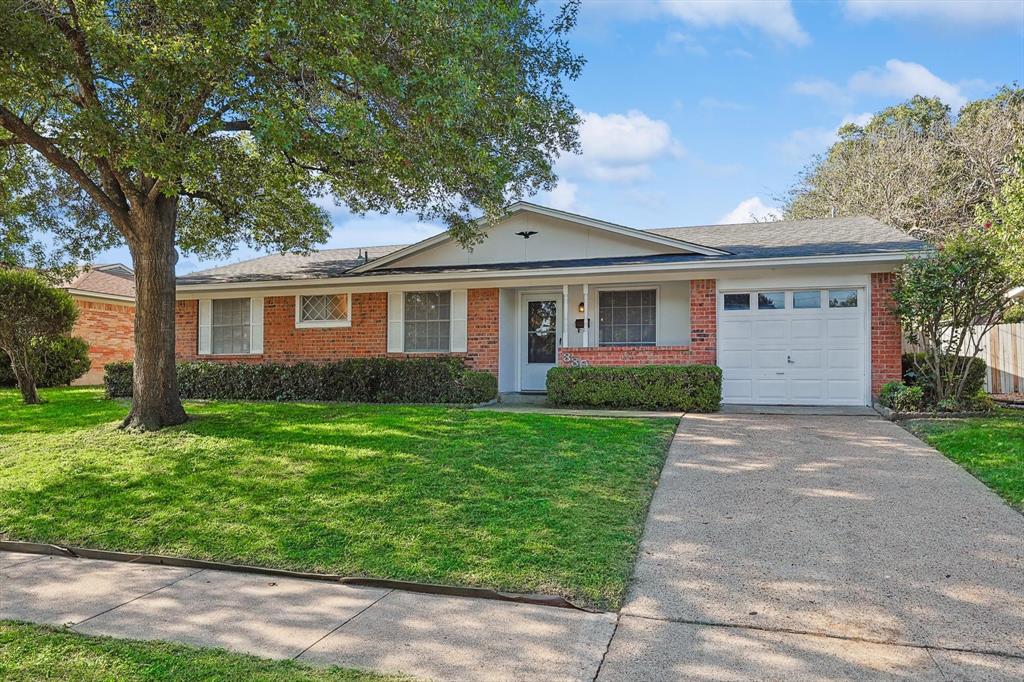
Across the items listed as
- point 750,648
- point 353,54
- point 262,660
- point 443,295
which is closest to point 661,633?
point 750,648

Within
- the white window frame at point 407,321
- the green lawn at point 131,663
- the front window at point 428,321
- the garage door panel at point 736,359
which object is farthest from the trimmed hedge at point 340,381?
the green lawn at point 131,663

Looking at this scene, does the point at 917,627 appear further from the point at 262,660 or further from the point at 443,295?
the point at 443,295

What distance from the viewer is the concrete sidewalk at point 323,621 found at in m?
3.25

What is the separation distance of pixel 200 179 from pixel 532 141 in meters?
4.67

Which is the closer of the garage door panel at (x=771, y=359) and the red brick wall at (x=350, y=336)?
the garage door panel at (x=771, y=359)

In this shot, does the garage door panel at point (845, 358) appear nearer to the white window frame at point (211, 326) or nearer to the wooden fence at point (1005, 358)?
the wooden fence at point (1005, 358)

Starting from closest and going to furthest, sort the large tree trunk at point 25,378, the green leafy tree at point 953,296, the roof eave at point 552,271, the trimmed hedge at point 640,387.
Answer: the green leafy tree at point 953,296 → the trimmed hedge at point 640,387 → the roof eave at point 552,271 → the large tree trunk at point 25,378

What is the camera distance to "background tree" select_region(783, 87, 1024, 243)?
2288 centimetres

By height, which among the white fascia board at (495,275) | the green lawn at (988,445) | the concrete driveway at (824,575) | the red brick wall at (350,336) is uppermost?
the white fascia board at (495,275)

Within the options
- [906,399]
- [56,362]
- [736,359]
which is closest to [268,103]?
[736,359]

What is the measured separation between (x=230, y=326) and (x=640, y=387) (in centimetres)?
1021

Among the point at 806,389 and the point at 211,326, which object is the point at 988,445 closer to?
the point at 806,389

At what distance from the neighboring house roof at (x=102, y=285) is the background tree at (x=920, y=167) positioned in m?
26.7

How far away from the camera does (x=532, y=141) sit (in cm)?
972
